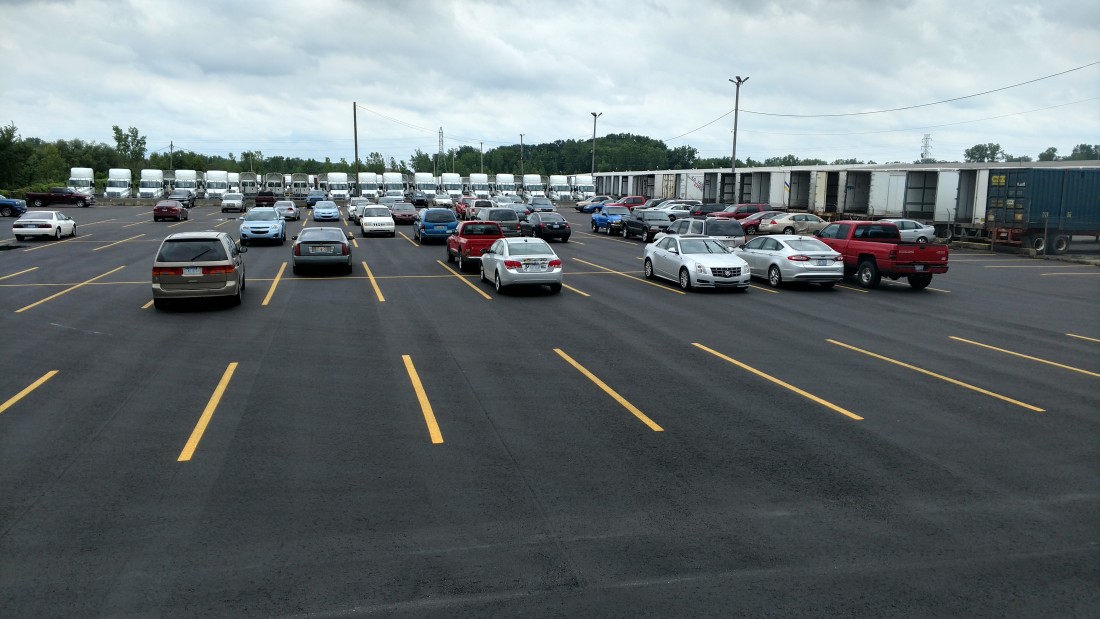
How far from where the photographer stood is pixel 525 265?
2033 centimetres

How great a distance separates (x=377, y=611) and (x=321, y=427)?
435 cm

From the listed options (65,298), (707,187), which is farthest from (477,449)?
(707,187)

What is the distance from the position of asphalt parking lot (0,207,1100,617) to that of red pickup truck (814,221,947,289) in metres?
5.78

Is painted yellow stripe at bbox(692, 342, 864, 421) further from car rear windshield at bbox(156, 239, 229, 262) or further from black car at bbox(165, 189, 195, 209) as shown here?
black car at bbox(165, 189, 195, 209)

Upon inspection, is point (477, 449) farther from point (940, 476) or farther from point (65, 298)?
point (65, 298)

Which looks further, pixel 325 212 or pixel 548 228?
pixel 325 212

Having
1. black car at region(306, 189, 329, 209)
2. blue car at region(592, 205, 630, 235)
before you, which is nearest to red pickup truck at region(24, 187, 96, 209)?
black car at region(306, 189, 329, 209)

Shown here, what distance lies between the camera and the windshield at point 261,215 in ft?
114

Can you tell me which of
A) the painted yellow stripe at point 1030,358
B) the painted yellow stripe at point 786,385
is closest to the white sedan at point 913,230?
the painted yellow stripe at point 1030,358

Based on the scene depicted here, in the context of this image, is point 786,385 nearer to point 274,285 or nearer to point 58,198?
point 274,285

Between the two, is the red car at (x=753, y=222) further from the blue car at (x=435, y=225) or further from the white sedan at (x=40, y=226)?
the white sedan at (x=40, y=226)

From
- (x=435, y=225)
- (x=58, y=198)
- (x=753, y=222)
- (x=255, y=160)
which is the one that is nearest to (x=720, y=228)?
(x=435, y=225)

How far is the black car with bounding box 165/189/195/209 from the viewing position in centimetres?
6870

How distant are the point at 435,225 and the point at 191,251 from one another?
61.4 feet
